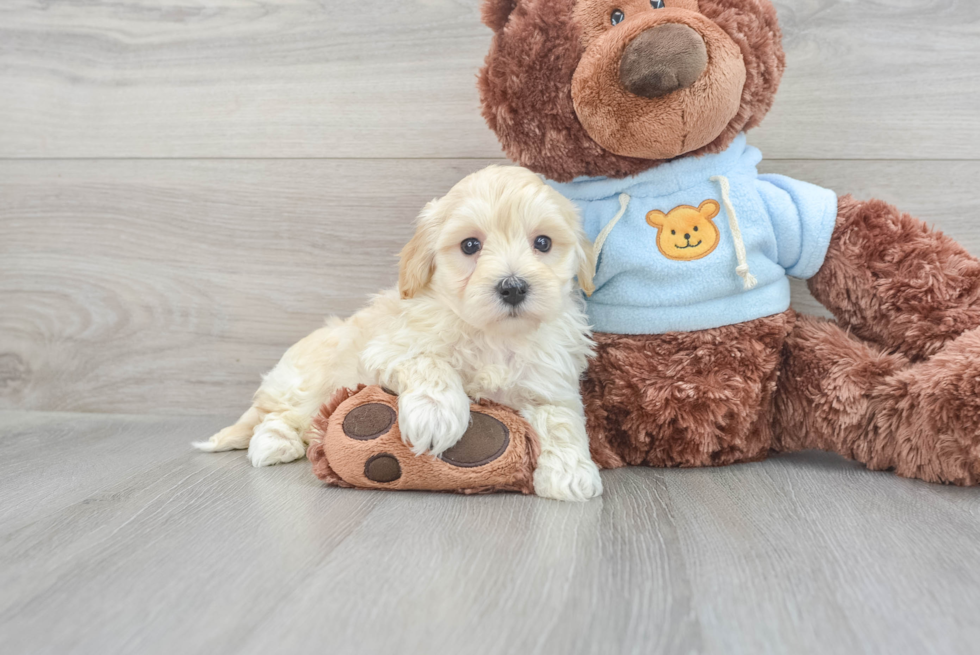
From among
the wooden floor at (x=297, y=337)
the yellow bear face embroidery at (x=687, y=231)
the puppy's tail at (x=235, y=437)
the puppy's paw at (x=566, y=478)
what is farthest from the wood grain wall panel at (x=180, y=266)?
the puppy's paw at (x=566, y=478)

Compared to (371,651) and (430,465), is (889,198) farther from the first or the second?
(371,651)

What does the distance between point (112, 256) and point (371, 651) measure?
1.32m

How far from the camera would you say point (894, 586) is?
697mm

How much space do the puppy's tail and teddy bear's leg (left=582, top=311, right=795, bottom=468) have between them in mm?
620

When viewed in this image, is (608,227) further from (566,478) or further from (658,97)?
(566,478)

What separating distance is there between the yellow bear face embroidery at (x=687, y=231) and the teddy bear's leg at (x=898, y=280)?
217mm

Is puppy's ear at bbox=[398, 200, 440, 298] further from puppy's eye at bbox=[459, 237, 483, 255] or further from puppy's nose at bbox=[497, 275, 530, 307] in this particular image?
puppy's nose at bbox=[497, 275, 530, 307]

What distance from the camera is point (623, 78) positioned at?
1.00m

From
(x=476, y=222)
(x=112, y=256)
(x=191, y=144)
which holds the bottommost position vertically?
(x=112, y=256)

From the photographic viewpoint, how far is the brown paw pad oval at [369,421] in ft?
3.30

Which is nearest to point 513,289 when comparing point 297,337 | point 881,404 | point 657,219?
point 657,219

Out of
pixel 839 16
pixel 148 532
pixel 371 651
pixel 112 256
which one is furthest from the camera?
pixel 112 256

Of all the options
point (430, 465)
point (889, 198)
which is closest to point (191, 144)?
point (430, 465)

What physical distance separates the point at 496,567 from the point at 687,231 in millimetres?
612
